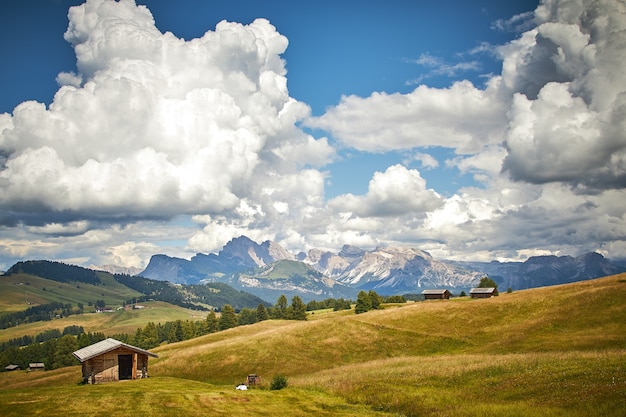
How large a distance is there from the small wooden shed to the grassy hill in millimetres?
4488

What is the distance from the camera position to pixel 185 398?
39.8 metres

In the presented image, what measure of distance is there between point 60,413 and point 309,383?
2867 cm

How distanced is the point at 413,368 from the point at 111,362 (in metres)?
43.7

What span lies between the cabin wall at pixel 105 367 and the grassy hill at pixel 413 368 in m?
4.18

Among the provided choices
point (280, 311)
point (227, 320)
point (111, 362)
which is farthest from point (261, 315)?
point (111, 362)

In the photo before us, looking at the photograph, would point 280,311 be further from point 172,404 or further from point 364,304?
point 172,404

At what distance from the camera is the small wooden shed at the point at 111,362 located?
210ft

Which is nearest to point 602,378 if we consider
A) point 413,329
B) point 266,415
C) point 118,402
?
point 266,415

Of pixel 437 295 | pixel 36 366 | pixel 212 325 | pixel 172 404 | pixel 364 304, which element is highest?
pixel 437 295

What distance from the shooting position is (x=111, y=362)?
65.5 meters

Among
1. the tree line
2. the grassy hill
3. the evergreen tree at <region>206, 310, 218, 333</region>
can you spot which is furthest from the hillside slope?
the evergreen tree at <region>206, 310, 218, 333</region>

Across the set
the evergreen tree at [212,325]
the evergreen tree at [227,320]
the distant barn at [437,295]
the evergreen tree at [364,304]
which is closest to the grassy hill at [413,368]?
the evergreen tree at [364,304]

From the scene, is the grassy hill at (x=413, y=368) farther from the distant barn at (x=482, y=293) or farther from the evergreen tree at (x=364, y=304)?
the distant barn at (x=482, y=293)

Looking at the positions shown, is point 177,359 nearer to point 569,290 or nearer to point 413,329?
point 413,329
